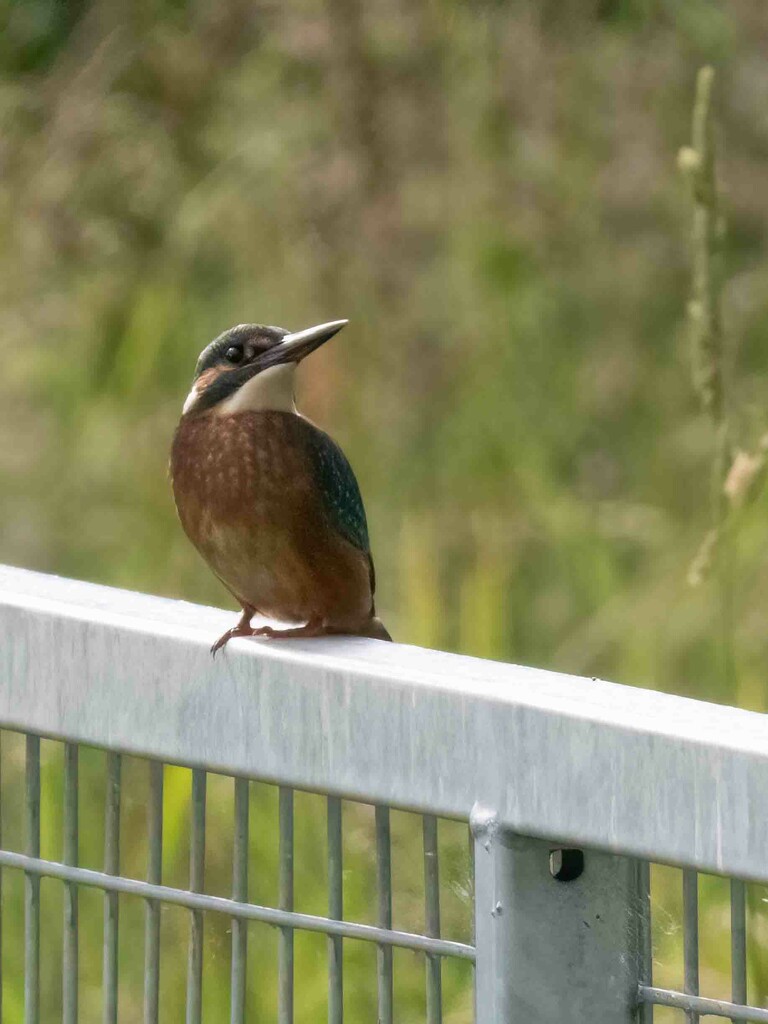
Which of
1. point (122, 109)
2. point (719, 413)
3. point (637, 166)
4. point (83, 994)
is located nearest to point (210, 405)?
point (719, 413)

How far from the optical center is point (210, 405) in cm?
280

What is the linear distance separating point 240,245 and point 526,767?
12.3ft

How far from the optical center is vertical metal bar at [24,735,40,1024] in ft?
5.32

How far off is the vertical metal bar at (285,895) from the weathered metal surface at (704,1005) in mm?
243

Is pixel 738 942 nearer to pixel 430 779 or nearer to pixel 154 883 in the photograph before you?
pixel 430 779

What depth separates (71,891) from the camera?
1613 mm

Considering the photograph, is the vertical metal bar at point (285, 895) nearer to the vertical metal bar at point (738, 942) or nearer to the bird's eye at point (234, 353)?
the vertical metal bar at point (738, 942)

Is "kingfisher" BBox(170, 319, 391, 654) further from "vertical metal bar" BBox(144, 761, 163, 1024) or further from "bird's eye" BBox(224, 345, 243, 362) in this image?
"vertical metal bar" BBox(144, 761, 163, 1024)

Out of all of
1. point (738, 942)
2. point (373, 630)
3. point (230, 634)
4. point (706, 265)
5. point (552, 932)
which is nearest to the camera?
point (738, 942)

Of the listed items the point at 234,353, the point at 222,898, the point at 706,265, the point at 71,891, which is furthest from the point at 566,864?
the point at 234,353

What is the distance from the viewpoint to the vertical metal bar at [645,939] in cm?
136

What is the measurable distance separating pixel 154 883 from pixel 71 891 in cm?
11

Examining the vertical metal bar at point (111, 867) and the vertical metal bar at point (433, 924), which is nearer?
the vertical metal bar at point (433, 924)

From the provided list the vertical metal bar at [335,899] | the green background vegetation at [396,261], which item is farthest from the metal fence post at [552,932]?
the green background vegetation at [396,261]
